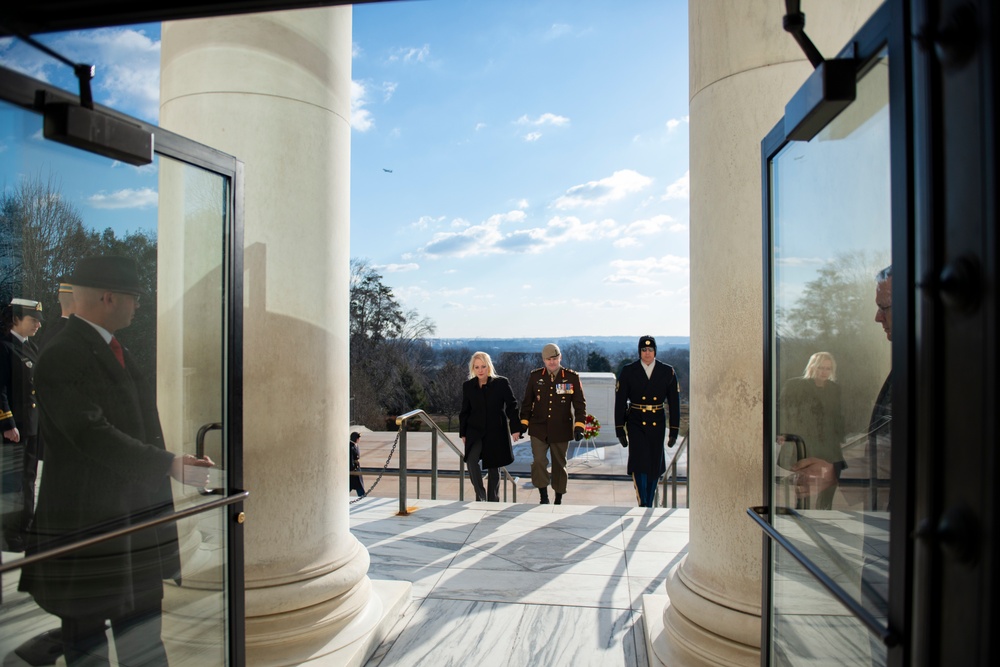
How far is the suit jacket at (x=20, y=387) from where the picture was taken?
2.53 metres

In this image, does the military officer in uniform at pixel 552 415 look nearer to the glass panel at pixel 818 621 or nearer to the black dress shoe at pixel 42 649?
the glass panel at pixel 818 621

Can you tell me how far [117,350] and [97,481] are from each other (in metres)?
0.55

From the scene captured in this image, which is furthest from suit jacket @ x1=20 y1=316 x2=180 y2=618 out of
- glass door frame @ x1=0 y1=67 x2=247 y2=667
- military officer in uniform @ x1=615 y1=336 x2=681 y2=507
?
military officer in uniform @ x1=615 y1=336 x2=681 y2=507

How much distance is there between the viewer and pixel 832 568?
2.15 metres

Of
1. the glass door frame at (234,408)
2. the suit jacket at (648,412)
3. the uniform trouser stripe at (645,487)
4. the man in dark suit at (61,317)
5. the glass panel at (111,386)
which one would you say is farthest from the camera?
the uniform trouser stripe at (645,487)

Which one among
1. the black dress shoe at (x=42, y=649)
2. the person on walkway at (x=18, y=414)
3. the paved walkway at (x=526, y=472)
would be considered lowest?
the paved walkway at (x=526, y=472)

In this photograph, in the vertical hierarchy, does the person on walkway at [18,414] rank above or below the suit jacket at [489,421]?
above

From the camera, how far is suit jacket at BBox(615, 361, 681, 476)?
8.60m

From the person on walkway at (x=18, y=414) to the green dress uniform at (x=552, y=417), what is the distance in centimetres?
681

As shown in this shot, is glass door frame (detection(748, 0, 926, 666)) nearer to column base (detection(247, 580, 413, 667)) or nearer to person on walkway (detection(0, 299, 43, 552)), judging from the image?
person on walkway (detection(0, 299, 43, 552))

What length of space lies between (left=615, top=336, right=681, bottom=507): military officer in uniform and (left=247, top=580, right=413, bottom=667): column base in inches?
169

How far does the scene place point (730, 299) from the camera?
3711 mm

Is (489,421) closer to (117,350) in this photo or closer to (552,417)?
(552,417)

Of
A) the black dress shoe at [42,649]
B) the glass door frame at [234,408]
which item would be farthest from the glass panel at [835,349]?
the black dress shoe at [42,649]
